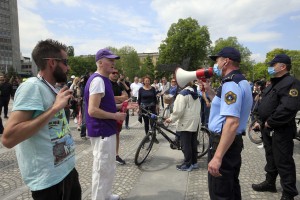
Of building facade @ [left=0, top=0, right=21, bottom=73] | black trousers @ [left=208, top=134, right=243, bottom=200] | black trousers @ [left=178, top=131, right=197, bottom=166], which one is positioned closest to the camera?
black trousers @ [left=208, top=134, right=243, bottom=200]

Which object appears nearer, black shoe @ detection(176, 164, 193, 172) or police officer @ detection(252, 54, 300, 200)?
police officer @ detection(252, 54, 300, 200)

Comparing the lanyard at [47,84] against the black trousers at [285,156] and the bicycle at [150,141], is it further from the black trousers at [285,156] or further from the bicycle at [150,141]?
the bicycle at [150,141]

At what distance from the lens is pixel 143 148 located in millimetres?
5512

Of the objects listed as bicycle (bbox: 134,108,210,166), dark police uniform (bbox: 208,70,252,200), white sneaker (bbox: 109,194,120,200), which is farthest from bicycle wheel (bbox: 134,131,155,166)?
dark police uniform (bbox: 208,70,252,200)

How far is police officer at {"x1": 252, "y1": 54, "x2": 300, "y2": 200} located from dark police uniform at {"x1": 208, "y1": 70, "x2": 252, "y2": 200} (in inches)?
49.6

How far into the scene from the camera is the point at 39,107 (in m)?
1.84

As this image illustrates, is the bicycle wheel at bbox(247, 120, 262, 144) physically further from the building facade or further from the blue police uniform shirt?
the building facade

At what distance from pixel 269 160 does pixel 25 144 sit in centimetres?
368

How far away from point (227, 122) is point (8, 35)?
312ft

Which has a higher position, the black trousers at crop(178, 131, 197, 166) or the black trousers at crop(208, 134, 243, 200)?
the black trousers at crop(208, 134, 243, 200)

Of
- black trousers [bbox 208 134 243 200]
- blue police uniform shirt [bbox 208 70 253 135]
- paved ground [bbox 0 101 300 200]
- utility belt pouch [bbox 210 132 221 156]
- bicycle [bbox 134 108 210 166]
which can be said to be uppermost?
blue police uniform shirt [bbox 208 70 253 135]

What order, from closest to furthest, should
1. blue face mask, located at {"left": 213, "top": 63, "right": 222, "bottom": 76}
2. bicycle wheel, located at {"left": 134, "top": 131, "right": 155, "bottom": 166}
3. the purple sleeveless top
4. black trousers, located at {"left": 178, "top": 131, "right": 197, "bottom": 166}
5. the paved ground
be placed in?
blue face mask, located at {"left": 213, "top": 63, "right": 222, "bottom": 76} < the purple sleeveless top < the paved ground < black trousers, located at {"left": 178, "top": 131, "right": 197, "bottom": 166} < bicycle wheel, located at {"left": 134, "top": 131, "right": 155, "bottom": 166}

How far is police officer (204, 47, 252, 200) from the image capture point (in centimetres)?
244

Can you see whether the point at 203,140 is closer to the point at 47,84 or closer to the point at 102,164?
the point at 102,164
